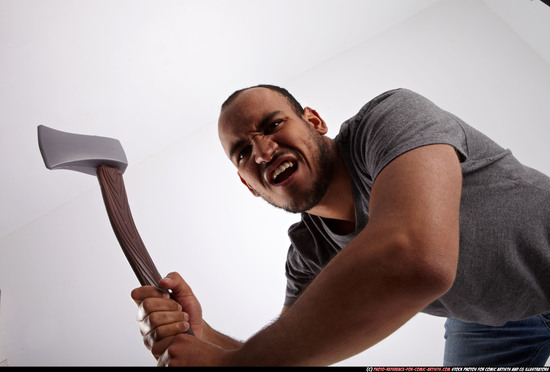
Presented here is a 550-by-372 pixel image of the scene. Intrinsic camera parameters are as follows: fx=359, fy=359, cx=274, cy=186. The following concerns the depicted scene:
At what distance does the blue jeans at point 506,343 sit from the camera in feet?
2.95

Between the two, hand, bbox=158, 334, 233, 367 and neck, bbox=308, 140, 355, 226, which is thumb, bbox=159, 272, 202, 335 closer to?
hand, bbox=158, 334, 233, 367

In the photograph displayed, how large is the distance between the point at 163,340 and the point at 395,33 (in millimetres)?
2127

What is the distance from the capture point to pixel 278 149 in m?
0.88

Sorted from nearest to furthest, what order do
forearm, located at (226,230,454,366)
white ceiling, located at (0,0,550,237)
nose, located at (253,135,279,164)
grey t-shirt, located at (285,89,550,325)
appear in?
forearm, located at (226,230,454,366), grey t-shirt, located at (285,89,550,325), nose, located at (253,135,279,164), white ceiling, located at (0,0,550,237)

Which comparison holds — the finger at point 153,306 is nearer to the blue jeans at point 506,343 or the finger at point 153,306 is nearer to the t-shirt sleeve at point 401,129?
the t-shirt sleeve at point 401,129

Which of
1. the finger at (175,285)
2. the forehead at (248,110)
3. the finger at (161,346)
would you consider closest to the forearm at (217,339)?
the finger at (175,285)

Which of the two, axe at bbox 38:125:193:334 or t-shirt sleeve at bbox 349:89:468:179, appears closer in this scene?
t-shirt sleeve at bbox 349:89:468:179

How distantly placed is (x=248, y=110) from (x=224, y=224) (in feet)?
4.08

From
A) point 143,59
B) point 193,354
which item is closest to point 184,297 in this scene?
point 193,354

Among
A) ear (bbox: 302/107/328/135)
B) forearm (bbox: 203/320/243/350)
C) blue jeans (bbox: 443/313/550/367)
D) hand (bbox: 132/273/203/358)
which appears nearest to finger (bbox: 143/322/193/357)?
hand (bbox: 132/273/203/358)

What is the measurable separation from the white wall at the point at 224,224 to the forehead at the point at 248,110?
3.84ft

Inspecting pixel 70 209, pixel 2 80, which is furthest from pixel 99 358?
pixel 2 80

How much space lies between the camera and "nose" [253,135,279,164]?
87cm

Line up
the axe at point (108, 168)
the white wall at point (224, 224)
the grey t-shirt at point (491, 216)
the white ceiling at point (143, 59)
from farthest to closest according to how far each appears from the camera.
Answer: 1. the white wall at point (224, 224)
2. the white ceiling at point (143, 59)
3. the axe at point (108, 168)
4. the grey t-shirt at point (491, 216)
